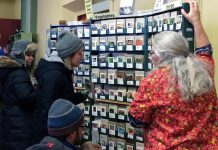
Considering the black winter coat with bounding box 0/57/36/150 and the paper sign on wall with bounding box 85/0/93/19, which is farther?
the paper sign on wall with bounding box 85/0/93/19

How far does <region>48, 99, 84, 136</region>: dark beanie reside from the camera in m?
2.11

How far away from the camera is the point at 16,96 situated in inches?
135

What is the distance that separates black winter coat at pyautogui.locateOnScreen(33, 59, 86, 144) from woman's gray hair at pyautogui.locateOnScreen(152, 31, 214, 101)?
0.88m

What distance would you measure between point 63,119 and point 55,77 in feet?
2.27

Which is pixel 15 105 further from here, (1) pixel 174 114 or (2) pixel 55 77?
(1) pixel 174 114

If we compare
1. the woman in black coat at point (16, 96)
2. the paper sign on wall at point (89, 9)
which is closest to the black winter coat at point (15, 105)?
the woman in black coat at point (16, 96)

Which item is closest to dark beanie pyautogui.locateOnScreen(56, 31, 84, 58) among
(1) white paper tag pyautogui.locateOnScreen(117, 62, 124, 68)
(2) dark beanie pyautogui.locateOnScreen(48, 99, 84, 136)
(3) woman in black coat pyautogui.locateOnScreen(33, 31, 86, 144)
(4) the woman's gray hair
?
(3) woman in black coat pyautogui.locateOnScreen(33, 31, 86, 144)

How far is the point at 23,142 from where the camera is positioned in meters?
3.47

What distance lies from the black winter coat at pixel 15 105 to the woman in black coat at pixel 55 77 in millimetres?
488

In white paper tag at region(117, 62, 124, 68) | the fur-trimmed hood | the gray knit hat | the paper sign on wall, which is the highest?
the paper sign on wall

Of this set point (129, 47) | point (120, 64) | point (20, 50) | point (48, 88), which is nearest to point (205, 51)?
point (48, 88)

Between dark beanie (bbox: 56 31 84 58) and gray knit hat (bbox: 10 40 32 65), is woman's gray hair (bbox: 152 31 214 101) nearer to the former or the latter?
dark beanie (bbox: 56 31 84 58)

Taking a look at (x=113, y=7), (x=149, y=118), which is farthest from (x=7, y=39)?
(x=149, y=118)

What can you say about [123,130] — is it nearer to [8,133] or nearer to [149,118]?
[8,133]
